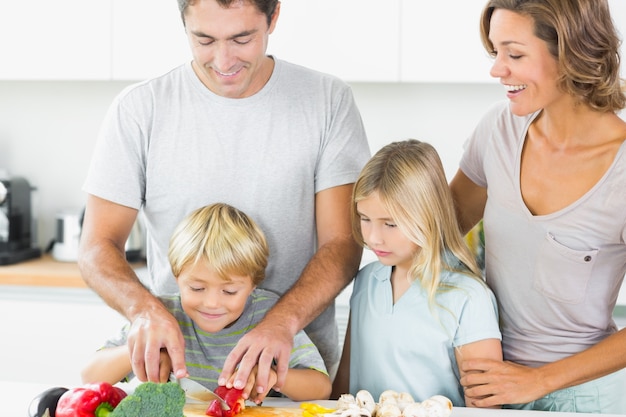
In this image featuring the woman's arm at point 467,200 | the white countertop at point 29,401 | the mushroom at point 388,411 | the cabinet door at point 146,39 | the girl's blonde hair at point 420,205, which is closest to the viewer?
the mushroom at point 388,411

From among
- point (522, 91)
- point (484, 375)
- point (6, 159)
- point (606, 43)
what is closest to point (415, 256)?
point (484, 375)

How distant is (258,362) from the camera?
1426 mm

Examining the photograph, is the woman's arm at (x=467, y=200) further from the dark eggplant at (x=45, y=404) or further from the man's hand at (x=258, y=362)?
the dark eggplant at (x=45, y=404)

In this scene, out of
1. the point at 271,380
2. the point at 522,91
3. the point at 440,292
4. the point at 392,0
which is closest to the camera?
the point at 271,380

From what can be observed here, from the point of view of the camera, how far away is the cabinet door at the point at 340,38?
2.85 m

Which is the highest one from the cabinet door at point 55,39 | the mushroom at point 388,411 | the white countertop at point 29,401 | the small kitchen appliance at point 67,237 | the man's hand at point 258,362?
the cabinet door at point 55,39

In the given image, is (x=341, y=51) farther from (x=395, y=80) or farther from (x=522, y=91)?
(x=522, y=91)

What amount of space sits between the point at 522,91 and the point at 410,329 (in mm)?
520

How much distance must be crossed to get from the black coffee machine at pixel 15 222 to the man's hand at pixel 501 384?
201 centimetres

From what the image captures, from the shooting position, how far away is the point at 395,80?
2.88 m

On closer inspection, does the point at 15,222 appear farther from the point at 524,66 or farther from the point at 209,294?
the point at 524,66

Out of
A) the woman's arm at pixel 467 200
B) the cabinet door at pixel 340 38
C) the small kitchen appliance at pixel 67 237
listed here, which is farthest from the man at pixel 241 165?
the small kitchen appliance at pixel 67 237

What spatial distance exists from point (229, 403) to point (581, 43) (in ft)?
2.92

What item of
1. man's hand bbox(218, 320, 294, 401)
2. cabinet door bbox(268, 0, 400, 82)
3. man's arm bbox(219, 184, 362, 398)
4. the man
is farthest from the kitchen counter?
man's hand bbox(218, 320, 294, 401)
